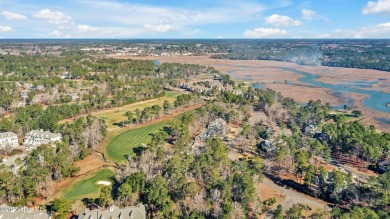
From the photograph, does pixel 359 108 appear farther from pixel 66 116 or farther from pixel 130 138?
pixel 66 116

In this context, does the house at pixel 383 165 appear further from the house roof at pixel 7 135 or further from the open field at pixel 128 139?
the house roof at pixel 7 135

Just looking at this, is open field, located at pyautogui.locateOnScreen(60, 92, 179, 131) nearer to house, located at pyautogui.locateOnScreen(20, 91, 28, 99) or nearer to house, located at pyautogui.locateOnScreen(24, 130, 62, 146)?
house, located at pyautogui.locateOnScreen(24, 130, 62, 146)

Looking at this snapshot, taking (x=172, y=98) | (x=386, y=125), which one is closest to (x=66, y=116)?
(x=172, y=98)

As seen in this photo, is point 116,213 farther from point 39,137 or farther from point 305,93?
point 305,93

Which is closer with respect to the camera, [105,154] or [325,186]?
[325,186]

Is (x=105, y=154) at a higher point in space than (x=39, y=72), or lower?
lower

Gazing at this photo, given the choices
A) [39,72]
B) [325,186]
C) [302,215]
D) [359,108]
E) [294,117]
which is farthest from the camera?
[39,72]
